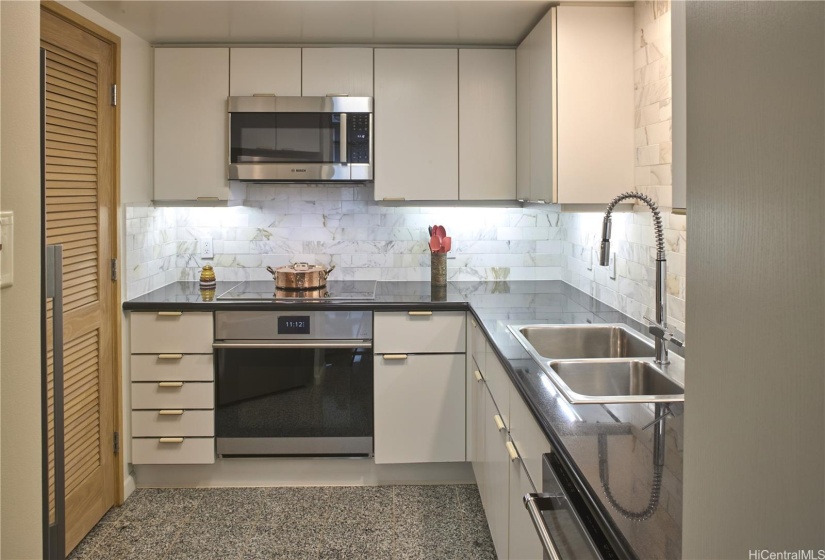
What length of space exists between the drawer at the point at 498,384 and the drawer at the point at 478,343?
9cm

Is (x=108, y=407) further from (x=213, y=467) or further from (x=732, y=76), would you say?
(x=732, y=76)

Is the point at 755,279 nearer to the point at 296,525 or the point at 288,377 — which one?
the point at 296,525

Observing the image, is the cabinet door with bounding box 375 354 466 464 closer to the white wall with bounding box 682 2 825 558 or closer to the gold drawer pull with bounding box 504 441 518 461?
the gold drawer pull with bounding box 504 441 518 461

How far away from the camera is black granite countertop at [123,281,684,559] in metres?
1.03

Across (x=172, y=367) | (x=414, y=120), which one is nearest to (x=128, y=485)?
(x=172, y=367)

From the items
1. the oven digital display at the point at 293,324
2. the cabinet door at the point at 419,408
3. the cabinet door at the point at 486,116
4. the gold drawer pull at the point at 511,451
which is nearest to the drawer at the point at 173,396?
the oven digital display at the point at 293,324

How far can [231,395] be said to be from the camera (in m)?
3.35

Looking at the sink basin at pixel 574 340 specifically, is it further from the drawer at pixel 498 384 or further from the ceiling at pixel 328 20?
the ceiling at pixel 328 20

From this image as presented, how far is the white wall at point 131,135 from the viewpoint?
10.5ft

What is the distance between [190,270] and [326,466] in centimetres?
137

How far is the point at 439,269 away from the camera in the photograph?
3764 millimetres

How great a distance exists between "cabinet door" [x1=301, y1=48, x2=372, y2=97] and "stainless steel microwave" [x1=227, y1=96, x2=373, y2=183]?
72 mm

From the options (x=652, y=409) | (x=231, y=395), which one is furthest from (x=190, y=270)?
(x=652, y=409)

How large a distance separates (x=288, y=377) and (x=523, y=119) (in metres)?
1.69
